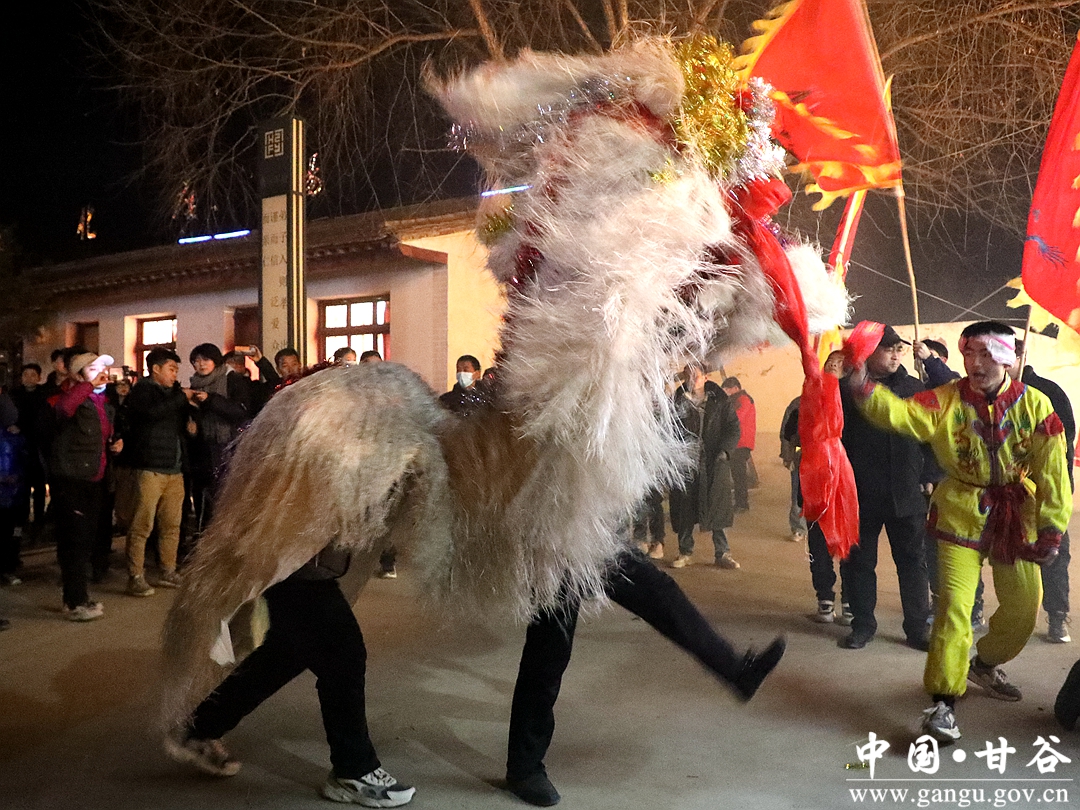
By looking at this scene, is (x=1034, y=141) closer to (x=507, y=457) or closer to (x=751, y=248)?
(x=751, y=248)

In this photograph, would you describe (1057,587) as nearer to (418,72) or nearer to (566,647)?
(566,647)

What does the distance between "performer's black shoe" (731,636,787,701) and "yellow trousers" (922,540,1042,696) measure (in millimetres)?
877

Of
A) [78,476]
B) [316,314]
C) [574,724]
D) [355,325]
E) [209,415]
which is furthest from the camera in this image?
[316,314]

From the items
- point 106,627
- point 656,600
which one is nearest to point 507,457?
point 656,600

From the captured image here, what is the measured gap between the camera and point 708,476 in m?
7.77

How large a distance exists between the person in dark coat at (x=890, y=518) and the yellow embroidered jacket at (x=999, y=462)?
1.25m

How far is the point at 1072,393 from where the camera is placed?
995 centimetres

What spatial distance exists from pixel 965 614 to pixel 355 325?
33.4 ft

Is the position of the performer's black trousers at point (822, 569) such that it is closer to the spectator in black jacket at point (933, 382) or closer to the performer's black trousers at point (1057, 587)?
the spectator in black jacket at point (933, 382)

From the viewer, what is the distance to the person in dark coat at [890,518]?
16.4 ft

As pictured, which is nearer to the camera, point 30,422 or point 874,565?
point 874,565

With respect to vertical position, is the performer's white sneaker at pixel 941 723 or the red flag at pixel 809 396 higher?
the red flag at pixel 809 396

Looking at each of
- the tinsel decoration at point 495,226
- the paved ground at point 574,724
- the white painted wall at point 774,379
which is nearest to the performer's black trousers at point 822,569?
the paved ground at point 574,724

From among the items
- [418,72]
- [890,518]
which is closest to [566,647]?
[890,518]
